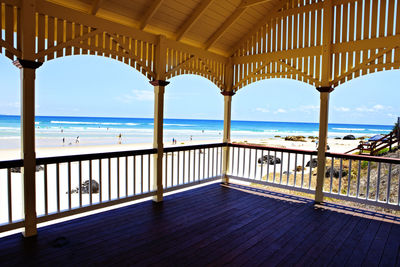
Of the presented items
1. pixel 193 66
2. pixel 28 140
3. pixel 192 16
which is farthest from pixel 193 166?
pixel 28 140

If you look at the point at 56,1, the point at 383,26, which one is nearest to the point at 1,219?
the point at 56,1

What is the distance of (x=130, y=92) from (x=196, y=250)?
34910mm

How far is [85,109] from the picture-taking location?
33.9 metres

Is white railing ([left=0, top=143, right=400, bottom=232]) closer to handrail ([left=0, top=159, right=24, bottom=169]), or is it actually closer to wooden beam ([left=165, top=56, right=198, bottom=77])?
handrail ([left=0, top=159, right=24, bottom=169])

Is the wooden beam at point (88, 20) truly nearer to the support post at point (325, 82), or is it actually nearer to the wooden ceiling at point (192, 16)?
the wooden ceiling at point (192, 16)

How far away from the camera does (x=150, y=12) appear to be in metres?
4.06

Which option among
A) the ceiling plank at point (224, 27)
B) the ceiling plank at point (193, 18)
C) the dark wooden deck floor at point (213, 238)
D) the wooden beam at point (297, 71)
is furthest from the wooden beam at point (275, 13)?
the dark wooden deck floor at point (213, 238)

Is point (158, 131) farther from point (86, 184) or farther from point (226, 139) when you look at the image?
point (86, 184)

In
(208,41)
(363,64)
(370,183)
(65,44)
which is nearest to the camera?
(65,44)

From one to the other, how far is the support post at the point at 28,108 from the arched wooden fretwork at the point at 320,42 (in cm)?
401

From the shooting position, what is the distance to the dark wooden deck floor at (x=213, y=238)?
2.69 metres

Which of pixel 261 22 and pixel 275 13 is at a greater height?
pixel 275 13

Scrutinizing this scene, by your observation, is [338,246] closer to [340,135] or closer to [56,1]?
[56,1]

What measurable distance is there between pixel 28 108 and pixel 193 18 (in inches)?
116
